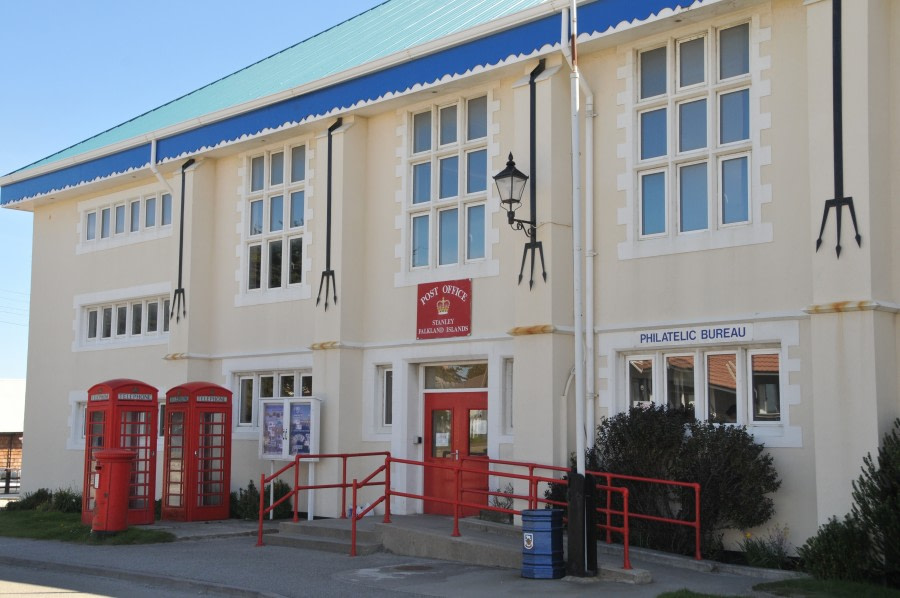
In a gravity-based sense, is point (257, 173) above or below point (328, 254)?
above

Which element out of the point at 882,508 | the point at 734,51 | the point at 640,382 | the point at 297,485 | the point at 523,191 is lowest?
the point at 297,485

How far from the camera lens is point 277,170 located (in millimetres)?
21484

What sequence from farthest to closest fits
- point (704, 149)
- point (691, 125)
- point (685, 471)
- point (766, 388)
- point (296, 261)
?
point (296, 261) < point (691, 125) < point (704, 149) < point (766, 388) < point (685, 471)

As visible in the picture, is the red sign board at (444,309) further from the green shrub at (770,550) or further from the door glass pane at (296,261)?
the green shrub at (770,550)

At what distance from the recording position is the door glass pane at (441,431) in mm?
18281

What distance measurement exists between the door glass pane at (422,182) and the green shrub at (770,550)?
8.15 m

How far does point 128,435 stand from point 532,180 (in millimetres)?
8722

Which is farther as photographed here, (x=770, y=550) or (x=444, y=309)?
(x=444, y=309)

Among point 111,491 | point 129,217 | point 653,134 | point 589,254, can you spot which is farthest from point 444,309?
point 129,217

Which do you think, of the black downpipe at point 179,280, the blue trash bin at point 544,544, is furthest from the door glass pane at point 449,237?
the black downpipe at point 179,280

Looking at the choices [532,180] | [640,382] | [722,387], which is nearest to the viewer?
[722,387]

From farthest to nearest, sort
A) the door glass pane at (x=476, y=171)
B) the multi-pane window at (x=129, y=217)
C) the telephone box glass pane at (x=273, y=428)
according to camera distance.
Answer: the multi-pane window at (x=129, y=217) < the telephone box glass pane at (x=273, y=428) < the door glass pane at (x=476, y=171)

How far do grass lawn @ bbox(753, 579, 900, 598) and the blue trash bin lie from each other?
229 centimetres

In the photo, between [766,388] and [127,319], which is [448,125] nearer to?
[766,388]
